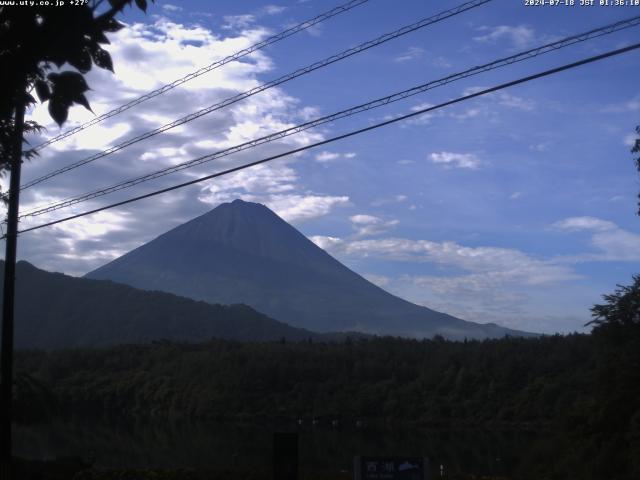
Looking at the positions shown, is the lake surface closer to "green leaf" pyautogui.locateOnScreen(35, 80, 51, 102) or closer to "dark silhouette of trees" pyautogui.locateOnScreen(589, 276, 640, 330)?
"dark silhouette of trees" pyautogui.locateOnScreen(589, 276, 640, 330)

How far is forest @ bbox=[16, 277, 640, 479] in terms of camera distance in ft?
204

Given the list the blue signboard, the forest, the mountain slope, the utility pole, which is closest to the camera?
the blue signboard

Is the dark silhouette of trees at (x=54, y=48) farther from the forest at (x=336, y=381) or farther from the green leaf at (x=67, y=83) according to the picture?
the forest at (x=336, y=381)

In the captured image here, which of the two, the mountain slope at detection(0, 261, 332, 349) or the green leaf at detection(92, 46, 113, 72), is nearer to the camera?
the green leaf at detection(92, 46, 113, 72)

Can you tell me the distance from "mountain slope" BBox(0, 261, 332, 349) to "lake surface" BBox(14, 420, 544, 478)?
100675 mm

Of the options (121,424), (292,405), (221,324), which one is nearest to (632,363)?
(121,424)

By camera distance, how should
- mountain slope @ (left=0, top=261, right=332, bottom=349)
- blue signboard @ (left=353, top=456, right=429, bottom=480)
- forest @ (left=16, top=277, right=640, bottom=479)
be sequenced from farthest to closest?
mountain slope @ (left=0, top=261, right=332, bottom=349)
forest @ (left=16, top=277, right=640, bottom=479)
blue signboard @ (left=353, top=456, right=429, bottom=480)

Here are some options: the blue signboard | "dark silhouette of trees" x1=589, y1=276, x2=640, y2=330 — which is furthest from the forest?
the blue signboard

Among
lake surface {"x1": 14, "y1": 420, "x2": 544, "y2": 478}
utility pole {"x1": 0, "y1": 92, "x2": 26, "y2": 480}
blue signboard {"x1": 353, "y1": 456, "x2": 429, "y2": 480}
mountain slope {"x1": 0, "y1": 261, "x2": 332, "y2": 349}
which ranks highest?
mountain slope {"x1": 0, "y1": 261, "x2": 332, "y2": 349}

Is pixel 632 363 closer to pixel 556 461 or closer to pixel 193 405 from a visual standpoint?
pixel 556 461

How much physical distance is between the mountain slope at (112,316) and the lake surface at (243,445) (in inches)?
3964

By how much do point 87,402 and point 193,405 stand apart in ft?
33.1

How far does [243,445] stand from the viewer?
42188 millimetres

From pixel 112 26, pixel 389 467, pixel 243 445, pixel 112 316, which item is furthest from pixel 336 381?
pixel 112 316
